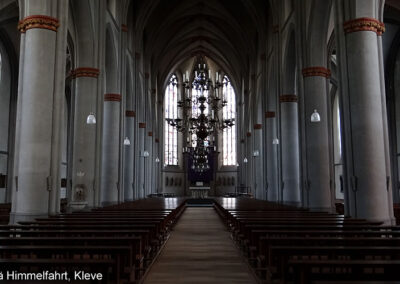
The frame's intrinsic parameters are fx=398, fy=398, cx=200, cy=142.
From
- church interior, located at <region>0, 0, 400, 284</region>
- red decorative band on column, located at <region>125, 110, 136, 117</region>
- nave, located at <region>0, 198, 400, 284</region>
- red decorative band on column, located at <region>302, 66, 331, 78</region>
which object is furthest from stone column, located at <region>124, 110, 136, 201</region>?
nave, located at <region>0, 198, 400, 284</region>

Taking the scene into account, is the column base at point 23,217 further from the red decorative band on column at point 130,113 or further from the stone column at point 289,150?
the red decorative band on column at point 130,113

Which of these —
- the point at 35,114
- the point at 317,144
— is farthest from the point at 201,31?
the point at 35,114

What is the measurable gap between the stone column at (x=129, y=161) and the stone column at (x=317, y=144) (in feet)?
42.8

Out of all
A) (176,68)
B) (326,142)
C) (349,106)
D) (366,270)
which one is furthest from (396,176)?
(176,68)

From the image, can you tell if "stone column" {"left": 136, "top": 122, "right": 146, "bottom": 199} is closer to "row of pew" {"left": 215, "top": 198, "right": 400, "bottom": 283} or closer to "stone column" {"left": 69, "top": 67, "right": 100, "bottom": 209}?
"stone column" {"left": 69, "top": 67, "right": 100, "bottom": 209}

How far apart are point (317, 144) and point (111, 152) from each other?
10602 millimetres

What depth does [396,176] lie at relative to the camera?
85.8 feet

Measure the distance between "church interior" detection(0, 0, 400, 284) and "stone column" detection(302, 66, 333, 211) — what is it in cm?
6

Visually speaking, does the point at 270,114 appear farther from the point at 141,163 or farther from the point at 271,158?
the point at 141,163

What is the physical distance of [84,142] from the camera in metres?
17.3

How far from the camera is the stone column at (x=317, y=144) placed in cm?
1684

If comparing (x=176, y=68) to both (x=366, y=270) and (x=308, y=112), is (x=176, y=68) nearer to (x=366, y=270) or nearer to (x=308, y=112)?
(x=308, y=112)

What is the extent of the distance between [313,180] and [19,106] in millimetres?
11749

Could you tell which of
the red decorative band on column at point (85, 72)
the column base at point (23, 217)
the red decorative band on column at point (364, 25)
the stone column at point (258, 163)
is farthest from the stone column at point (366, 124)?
the stone column at point (258, 163)
